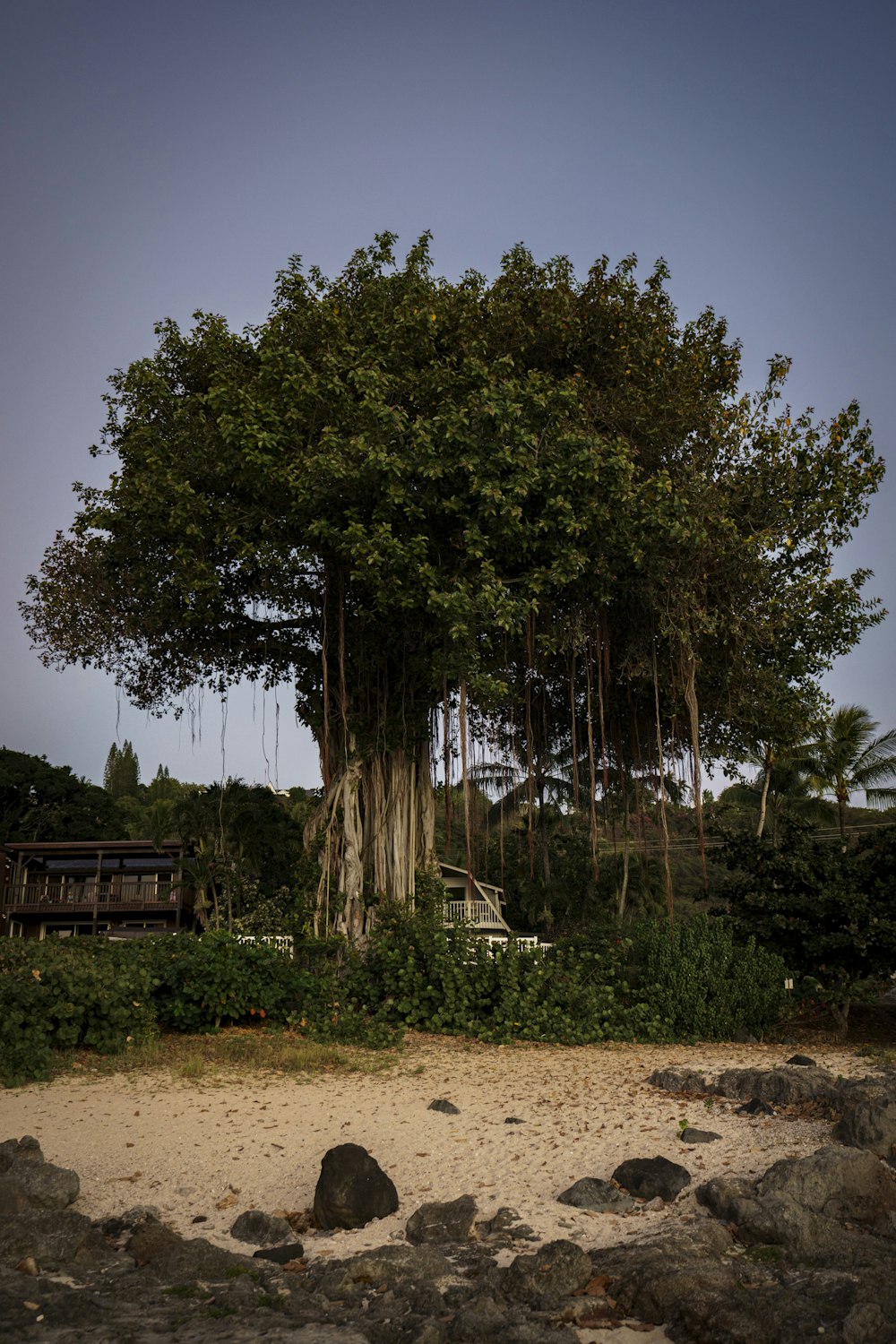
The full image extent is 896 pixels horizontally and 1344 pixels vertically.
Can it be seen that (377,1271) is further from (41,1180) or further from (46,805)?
(46,805)

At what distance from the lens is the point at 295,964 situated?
35.7ft

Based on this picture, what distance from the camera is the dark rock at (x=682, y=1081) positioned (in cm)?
734

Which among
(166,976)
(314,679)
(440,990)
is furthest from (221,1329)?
(314,679)

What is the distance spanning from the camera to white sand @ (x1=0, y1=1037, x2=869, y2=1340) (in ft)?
16.5

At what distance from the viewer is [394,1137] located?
20.4 feet

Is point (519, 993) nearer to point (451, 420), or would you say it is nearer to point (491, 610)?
point (491, 610)

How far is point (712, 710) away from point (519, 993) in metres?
5.63

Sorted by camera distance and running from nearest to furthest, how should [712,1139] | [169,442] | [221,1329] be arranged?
[221,1329] → [712,1139] → [169,442]

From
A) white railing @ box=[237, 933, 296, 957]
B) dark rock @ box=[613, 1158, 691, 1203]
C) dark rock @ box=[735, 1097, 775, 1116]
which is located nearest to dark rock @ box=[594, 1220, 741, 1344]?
dark rock @ box=[613, 1158, 691, 1203]

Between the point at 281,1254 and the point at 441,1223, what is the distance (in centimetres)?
73

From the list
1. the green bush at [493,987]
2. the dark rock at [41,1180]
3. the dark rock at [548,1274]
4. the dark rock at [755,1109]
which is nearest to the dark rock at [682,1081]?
the dark rock at [755,1109]

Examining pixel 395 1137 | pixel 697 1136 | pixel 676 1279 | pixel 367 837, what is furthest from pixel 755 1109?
pixel 367 837

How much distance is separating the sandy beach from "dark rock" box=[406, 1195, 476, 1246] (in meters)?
0.14

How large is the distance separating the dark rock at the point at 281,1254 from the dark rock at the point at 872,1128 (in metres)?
3.09
